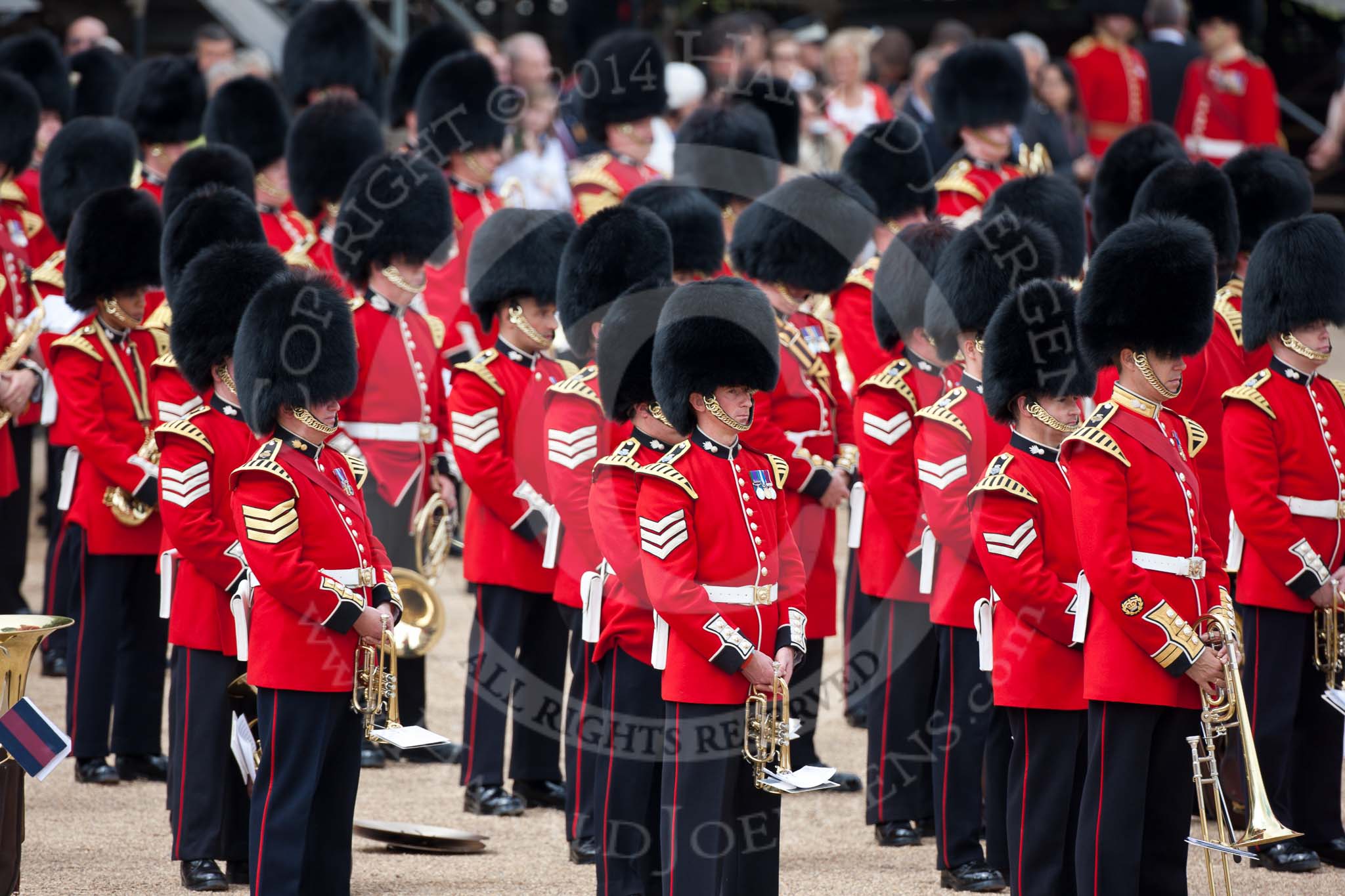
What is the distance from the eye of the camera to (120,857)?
15.3 ft

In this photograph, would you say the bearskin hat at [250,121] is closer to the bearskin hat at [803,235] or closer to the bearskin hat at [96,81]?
the bearskin hat at [96,81]

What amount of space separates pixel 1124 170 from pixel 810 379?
1.67 metres

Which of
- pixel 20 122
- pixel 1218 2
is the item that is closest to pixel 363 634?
pixel 20 122

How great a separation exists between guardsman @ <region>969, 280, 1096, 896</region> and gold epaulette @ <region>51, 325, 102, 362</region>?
93.5 inches

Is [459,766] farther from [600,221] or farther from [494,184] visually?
[494,184]

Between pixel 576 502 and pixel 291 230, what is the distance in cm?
268

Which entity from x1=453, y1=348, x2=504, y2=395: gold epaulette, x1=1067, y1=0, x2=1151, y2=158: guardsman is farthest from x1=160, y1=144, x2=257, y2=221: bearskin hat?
x1=1067, y1=0, x2=1151, y2=158: guardsman

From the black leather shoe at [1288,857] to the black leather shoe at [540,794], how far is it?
5.96 feet

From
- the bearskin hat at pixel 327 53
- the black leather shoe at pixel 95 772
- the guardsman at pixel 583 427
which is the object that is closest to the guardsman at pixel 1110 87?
the bearskin hat at pixel 327 53

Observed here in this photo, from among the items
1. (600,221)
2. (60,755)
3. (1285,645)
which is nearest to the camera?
(60,755)

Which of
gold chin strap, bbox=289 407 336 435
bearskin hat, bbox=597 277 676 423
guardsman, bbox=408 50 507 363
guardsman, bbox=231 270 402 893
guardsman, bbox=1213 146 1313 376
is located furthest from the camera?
guardsman, bbox=408 50 507 363

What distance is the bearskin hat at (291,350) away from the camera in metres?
4.01

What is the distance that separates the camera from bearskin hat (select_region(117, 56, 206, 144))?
24.6ft

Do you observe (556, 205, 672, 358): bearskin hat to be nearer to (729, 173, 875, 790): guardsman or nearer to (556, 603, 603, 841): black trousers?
(729, 173, 875, 790): guardsman
